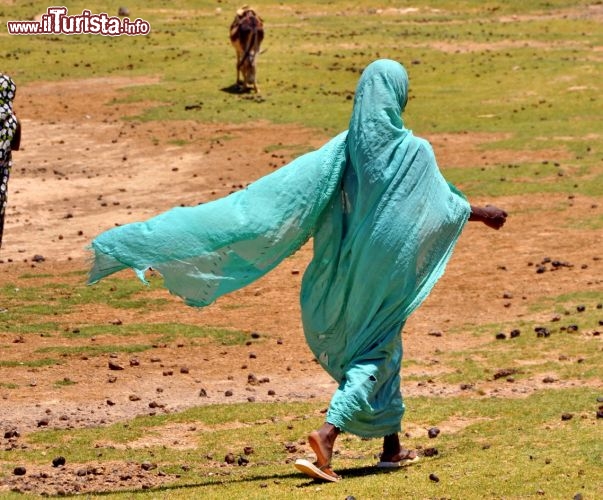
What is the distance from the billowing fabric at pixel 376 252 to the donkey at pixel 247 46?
1924 centimetres

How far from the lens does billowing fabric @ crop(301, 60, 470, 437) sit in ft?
25.3

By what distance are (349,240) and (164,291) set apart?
668 cm

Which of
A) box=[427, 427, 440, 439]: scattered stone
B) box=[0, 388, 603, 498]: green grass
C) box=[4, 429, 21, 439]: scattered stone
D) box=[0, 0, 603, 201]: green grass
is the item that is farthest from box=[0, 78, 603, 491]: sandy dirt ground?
box=[427, 427, 440, 439]: scattered stone

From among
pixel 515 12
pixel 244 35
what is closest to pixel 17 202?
pixel 244 35

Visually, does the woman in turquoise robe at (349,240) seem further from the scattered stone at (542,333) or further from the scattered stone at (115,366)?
the scattered stone at (542,333)

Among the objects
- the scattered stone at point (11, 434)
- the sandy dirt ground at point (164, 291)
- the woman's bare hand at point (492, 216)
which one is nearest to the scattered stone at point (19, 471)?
the scattered stone at point (11, 434)

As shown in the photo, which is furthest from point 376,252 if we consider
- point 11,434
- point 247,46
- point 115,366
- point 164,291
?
point 247,46

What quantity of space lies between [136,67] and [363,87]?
22.7 metres

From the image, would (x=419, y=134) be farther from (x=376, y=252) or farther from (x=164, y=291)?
(x=376, y=252)

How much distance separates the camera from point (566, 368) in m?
10.9

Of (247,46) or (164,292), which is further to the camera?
(247,46)

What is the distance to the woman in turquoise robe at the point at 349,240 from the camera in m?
7.74

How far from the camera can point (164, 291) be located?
14336mm

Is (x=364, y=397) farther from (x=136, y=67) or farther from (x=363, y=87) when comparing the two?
(x=136, y=67)
